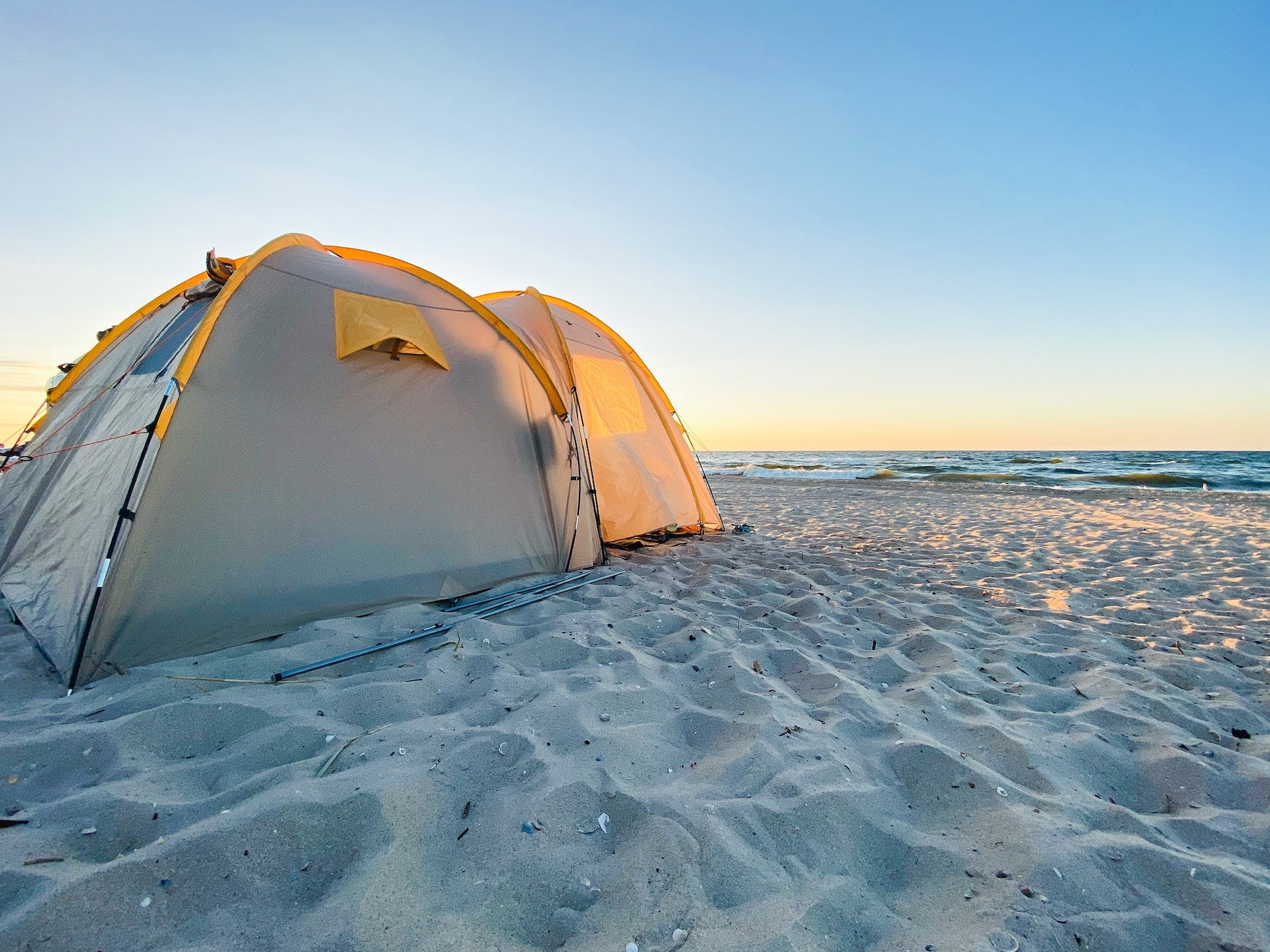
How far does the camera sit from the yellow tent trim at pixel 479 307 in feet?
14.5

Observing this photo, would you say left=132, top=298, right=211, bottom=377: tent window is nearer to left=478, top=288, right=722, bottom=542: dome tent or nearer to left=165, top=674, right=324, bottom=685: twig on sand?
left=165, top=674, right=324, bottom=685: twig on sand

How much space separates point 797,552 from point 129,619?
506 cm

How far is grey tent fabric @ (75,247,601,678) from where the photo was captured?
2.82 metres

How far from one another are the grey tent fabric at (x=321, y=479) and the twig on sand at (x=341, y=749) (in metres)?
1.19

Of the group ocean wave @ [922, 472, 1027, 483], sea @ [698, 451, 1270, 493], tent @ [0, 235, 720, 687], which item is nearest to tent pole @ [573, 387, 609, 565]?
tent @ [0, 235, 720, 687]

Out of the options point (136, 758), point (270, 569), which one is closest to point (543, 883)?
point (136, 758)

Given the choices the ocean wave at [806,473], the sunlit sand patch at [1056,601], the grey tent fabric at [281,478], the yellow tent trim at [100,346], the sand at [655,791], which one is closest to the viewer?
the sand at [655,791]

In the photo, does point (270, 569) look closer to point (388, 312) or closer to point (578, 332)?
point (388, 312)

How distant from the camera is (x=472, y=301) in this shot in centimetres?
446

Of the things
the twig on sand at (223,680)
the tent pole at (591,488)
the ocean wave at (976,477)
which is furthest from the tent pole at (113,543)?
the ocean wave at (976,477)

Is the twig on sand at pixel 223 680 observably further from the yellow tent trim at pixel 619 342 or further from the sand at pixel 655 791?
the yellow tent trim at pixel 619 342

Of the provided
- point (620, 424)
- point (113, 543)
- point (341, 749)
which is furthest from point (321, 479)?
point (620, 424)

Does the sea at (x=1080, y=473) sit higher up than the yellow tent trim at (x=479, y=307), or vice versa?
the yellow tent trim at (x=479, y=307)

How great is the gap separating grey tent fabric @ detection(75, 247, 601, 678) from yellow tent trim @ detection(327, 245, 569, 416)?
0.27 ft
